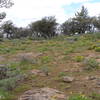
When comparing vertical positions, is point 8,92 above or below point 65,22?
below

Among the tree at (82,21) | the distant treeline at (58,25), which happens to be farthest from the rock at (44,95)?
the tree at (82,21)

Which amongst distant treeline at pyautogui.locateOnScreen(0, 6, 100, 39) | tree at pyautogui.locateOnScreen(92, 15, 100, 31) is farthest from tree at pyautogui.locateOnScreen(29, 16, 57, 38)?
tree at pyautogui.locateOnScreen(92, 15, 100, 31)

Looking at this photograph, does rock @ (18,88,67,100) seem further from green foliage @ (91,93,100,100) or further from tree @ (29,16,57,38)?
tree @ (29,16,57,38)

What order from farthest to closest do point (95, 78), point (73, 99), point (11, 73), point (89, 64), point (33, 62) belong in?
1. point (33, 62)
2. point (89, 64)
3. point (11, 73)
4. point (95, 78)
5. point (73, 99)

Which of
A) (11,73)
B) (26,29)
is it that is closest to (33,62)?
(11,73)

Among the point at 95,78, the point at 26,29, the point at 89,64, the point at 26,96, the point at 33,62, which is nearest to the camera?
the point at 26,96

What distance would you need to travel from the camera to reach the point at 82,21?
Answer: 3412 cm

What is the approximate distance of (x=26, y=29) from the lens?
40312 mm

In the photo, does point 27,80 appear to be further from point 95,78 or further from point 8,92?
point 95,78

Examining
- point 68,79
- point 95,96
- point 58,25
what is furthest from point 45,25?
point 95,96

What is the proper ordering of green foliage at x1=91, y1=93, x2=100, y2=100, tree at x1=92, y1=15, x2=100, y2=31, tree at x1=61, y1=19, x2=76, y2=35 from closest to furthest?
green foliage at x1=91, y1=93, x2=100, y2=100 → tree at x1=92, y1=15, x2=100, y2=31 → tree at x1=61, y1=19, x2=76, y2=35

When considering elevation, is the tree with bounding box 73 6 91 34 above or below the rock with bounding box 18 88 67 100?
above

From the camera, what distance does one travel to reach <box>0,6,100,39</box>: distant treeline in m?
33.2

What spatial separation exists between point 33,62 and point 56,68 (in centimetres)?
140
